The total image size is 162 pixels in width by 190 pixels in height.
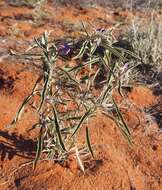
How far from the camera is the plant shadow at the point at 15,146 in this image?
329 cm

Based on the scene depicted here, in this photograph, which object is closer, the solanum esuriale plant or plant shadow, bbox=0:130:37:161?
the solanum esuriale plant

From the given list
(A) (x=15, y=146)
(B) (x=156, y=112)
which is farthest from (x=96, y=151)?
(B) (x=156, y=112)

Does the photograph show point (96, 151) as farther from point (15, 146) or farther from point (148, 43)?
point (148, 43)

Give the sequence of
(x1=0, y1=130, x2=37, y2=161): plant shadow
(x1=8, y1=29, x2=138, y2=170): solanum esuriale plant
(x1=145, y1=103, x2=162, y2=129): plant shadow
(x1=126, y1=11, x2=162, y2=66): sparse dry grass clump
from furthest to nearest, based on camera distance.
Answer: (x1=126, y1=11, x2=162, y2=66): sparse dry grass clump < (x1=145, y1=103, x2=162, y2=129): plant shadow < (x1=0, y1=130, x2=37, y2=161): plant shadow < (x1=8, y1=29, x2=138, y2=170): solanum esuriale plant

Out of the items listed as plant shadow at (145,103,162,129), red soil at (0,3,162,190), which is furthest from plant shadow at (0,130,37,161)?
plant shadow at (145,103,162,129)

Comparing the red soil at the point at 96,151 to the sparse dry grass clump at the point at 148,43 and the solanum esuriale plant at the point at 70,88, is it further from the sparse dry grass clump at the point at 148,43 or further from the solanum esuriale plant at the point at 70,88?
the sparse dry grass clump at the point at 148,43

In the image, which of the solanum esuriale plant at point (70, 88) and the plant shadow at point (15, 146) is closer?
the solanum esuriale plant at point (70, 88)

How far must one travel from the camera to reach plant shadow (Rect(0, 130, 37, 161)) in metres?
3.29

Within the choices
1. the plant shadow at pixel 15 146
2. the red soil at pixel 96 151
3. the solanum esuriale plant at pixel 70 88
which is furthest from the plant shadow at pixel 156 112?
the plant shadow at pixel 15 146

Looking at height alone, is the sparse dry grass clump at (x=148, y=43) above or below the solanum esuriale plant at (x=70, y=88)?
above

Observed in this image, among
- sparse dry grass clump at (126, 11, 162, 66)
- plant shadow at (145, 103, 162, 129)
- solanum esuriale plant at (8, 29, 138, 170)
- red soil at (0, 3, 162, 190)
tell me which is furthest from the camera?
sparse dry grass clump at (126, 11, 162, 66)

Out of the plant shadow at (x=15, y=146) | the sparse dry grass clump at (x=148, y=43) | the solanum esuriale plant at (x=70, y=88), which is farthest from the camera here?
the sparse dry grass clump at (x=148, y=43)

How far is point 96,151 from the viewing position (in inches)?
133

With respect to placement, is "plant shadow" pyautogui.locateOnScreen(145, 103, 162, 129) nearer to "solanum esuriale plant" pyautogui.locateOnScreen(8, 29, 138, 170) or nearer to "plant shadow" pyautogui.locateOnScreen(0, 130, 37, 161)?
"solanum esuriale plant" pyautogui.locateOnScreen(8, 29, 138, 170)
